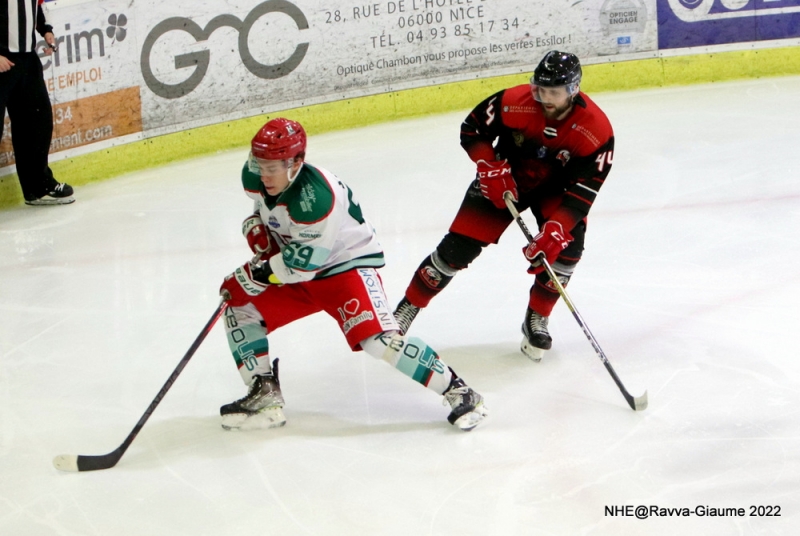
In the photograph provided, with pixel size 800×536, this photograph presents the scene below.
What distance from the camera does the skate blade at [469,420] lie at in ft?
9.85

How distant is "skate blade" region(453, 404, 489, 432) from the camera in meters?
3.00

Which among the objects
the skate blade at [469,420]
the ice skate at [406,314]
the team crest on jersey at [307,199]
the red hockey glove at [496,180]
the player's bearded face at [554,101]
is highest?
the player's bearded face at [554,101]

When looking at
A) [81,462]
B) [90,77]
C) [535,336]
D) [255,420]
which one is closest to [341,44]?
[90,77]

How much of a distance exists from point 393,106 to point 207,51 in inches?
51.0

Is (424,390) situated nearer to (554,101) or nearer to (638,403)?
(638,403)

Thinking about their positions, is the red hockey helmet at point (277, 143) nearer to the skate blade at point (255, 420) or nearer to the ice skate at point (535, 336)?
the skate blade at point (255, 420)

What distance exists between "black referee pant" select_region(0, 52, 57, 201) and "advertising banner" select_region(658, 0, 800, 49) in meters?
4.13

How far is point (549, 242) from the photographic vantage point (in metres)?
3.19

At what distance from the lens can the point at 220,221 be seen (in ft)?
16.5

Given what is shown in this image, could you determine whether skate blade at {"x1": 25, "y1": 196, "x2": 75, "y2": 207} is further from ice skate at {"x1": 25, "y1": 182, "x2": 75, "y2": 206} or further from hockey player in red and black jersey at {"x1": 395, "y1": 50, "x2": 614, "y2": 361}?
hockey player in red and black jersey at {"x1": 395, "y1": 50, "x2": 614, "y2": 361}

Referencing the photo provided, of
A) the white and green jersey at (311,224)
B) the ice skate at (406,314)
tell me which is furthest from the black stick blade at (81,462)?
the ice skate at (406,314)

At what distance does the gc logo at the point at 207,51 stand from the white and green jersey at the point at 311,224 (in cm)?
316

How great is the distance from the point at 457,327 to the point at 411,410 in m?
0.71

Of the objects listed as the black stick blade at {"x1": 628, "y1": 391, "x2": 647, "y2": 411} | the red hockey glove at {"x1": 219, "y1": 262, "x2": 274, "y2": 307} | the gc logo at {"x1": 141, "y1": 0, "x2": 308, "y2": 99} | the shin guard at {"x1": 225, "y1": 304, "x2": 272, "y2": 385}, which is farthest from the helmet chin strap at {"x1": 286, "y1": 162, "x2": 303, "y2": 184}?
the gc logo at {"x1": 141, "y1": 0, "x2": 308, "y2": 99}
